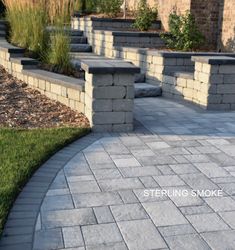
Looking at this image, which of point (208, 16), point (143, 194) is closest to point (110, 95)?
point (143, 194)

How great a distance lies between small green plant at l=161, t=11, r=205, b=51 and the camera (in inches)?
369

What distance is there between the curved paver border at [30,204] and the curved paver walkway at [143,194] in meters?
0.04

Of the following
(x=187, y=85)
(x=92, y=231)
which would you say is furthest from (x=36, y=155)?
(x=187, y=85)

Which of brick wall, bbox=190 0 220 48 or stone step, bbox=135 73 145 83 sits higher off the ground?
brick wall, bbox=190 0 220 48

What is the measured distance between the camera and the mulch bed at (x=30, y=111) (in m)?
6.16

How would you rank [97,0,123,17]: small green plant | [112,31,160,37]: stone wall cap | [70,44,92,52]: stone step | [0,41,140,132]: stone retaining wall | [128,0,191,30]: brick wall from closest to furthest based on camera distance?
[0,41,140,132]: stone retaining wall → [112,31,160,37]: stone wall cap → [128,0,191,30]: brick wall → [70,44,92,52]: stone step → [97,0,123,17]: small green plant

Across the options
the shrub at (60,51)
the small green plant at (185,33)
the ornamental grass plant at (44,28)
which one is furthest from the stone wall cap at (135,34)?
the shrub at (60,51)

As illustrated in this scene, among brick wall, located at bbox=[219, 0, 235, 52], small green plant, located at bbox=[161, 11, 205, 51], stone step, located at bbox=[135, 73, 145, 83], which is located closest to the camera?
stone step, located at bbox=[135, 73, 145, 83]

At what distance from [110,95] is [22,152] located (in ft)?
5.56

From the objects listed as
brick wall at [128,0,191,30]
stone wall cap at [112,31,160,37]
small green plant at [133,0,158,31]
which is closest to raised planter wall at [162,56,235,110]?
stone wall cap at [112,31,160,37]

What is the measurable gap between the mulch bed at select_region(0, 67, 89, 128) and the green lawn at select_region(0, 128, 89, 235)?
0.44m

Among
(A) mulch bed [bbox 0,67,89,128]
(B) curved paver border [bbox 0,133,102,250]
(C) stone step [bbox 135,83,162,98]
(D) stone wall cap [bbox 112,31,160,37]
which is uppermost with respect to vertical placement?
(D) stone wall cap [bbox 112,31,160,37]

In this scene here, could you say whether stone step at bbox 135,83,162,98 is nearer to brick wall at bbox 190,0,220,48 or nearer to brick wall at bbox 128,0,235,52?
brick wall at bbox 128,0,235,52

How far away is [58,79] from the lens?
7.04m
